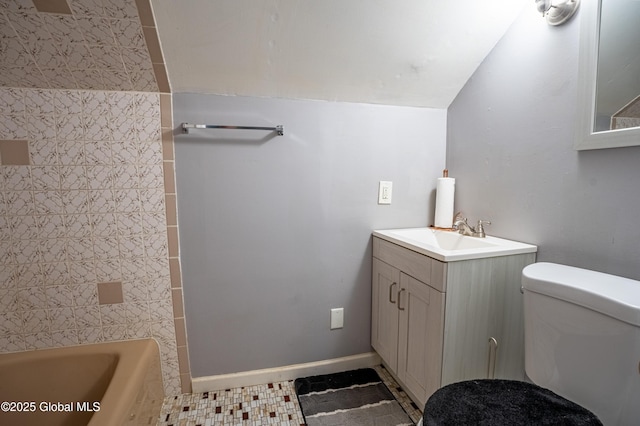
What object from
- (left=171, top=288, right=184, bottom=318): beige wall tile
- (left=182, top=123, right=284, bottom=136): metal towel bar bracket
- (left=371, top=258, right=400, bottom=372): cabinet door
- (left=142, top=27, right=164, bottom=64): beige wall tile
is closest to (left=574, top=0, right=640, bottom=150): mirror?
(left=371, top=258, right=400, bottom=372): cabinet door

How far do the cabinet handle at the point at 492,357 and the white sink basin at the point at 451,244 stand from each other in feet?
1.23

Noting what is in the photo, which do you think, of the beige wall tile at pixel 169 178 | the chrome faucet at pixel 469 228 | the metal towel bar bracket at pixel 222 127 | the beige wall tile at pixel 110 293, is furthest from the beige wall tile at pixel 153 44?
the chrome faucet at pixel 469 228

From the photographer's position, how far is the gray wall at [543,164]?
96 centimetres

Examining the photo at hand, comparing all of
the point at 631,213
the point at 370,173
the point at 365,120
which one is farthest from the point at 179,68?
the point at 631,213

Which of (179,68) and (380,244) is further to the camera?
(380,244)

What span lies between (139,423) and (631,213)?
1908 millimetres

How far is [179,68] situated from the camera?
128cm

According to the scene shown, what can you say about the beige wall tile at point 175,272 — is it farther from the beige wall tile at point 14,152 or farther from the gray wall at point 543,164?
the gray wall at point 543,164

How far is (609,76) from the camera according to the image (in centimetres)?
96

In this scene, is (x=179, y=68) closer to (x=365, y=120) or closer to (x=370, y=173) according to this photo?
(x=365, y=120)

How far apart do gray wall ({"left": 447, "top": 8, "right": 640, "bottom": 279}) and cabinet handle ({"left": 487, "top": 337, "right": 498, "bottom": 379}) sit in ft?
1.33

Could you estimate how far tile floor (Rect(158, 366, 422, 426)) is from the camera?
1.33 m

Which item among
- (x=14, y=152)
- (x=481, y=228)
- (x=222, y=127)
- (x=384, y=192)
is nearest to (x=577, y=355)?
(x=481, y=228)

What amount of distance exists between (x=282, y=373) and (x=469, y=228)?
1292 mm
